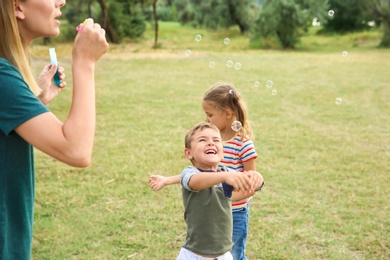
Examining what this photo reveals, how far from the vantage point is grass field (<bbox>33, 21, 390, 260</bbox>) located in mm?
3719

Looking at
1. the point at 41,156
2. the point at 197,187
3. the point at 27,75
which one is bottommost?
the point at 41,156

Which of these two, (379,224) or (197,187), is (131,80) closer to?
(379,224)

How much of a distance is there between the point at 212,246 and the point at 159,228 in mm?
1774

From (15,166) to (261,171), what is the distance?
3948 millimetres

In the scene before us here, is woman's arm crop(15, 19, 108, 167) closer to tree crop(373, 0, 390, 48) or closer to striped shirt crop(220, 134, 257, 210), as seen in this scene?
striped shirt crop(220, 134, 257, 210)

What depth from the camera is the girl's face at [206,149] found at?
A: 220cm

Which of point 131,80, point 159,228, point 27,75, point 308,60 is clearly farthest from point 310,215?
point 308,60

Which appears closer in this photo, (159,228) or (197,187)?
(197,187)

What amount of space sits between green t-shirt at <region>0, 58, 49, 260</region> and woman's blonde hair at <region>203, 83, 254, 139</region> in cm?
126

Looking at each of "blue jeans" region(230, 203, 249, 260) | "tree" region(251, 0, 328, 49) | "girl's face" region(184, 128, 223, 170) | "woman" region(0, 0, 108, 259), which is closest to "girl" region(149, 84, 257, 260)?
"blue jeans" region(230, 203, 249, 260)

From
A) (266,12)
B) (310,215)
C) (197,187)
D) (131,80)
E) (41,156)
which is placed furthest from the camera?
(266,12)

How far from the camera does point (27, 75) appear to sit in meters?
1.56

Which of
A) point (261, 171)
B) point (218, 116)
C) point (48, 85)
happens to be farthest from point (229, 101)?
point (261, 171)

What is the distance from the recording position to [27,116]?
1430mm
